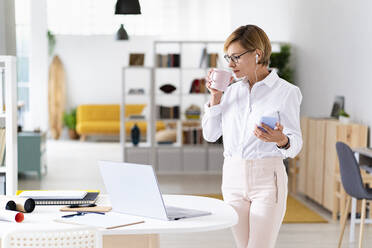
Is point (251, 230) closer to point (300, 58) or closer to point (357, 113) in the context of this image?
point (357, 113)

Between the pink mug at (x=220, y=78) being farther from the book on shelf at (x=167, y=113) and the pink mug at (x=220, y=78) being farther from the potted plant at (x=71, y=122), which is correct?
the potted plant at (x=71, y=122)

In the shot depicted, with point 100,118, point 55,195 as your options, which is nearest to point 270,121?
point 55,195

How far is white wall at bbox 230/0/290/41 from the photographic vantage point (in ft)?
33.6

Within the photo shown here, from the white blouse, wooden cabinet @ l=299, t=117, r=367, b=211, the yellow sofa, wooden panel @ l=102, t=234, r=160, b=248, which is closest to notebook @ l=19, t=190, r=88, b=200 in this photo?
wooden panel @ l=102, t=234, r=160, b=248

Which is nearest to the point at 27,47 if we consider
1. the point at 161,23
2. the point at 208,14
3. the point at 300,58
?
the point at 161,23

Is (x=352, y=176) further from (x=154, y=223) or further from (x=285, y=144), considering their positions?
(x=154, y=223)

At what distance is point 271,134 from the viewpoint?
7.89ft

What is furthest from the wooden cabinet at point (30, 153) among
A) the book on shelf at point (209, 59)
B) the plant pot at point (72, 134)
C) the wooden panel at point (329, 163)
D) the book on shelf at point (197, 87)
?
the plant pot at point (72, 134)

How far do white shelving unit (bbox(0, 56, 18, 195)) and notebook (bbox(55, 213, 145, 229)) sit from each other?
2083 millimetres

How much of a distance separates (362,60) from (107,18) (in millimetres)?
9031

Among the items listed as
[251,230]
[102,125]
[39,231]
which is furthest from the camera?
[102,125]

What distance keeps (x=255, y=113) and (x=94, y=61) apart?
1240cm

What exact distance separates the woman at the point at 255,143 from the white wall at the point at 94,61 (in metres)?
12.1

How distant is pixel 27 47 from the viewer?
1445 cm
